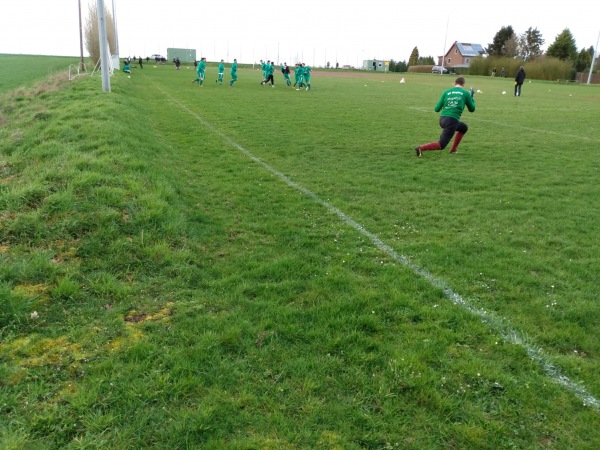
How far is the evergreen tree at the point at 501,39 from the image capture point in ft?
275

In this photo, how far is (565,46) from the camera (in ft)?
228

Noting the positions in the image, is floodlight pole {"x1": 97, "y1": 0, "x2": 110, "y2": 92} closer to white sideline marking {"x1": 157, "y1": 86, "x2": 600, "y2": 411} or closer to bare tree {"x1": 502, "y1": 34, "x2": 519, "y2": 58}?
white sideline marking {"x1": 157, "y1": 86, "x2": 600, "y2": 411}

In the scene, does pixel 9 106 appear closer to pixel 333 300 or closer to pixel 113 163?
pixel 113 163

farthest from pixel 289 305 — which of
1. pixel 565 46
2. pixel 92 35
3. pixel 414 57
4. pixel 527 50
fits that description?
pixel 414 57

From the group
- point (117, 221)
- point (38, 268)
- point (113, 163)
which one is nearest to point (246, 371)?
point (38, 268)

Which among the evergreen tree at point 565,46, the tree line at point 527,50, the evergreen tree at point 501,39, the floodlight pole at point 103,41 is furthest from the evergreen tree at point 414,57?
the floodlight pole at point 103,41

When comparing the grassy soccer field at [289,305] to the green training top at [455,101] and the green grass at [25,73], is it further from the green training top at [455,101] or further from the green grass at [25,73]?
the green grass at [25,73]

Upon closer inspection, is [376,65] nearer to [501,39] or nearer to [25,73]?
[501,39]

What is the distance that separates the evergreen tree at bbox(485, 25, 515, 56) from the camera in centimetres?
8375

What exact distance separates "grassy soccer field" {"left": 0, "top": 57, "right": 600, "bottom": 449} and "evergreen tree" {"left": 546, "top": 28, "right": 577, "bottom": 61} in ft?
247

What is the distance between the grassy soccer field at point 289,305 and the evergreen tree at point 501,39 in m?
89.0

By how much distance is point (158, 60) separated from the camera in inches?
3189

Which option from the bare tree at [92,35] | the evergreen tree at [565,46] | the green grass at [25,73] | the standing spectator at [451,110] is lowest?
the standing spectator at [451,110]

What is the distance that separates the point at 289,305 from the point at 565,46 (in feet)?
269
